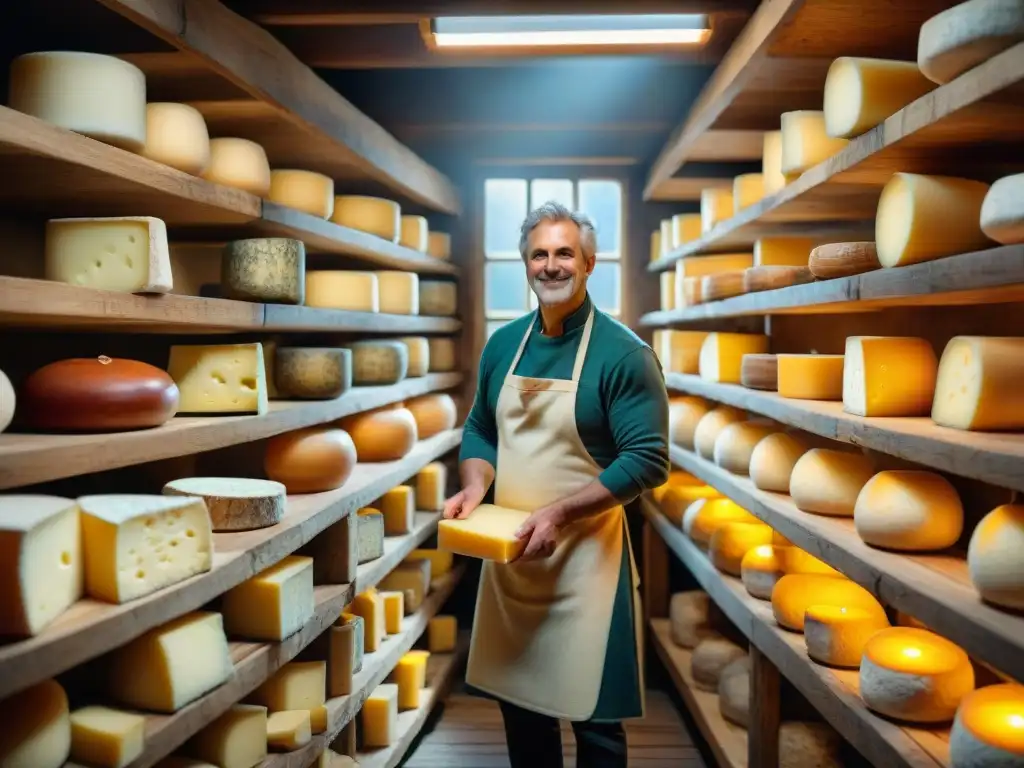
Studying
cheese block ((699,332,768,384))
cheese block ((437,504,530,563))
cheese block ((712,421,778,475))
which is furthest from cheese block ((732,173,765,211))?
cheese block ((437,504,530,563))

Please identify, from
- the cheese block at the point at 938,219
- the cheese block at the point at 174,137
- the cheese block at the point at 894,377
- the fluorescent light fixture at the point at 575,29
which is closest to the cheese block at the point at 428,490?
the fluorescent light fixture at the point at 575,29

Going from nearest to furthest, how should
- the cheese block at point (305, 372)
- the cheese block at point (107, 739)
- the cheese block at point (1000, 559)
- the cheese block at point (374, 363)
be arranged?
the cheese block at point (1000, 559), the cheese block at point (107, 739), the cheese block at point (305, 372), the cheese block at point (374, 363)

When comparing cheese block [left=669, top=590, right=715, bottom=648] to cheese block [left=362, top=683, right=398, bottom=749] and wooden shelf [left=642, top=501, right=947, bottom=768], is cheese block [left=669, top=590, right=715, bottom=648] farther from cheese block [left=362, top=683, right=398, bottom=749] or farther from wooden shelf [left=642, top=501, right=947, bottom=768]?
cheese block [left=362, top=683, right=398, bottom=749]

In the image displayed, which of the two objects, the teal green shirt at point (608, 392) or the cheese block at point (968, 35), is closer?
the cheese block at point (968, 35)

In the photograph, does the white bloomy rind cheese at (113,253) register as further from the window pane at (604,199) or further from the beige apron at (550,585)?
the window pane at (604,199)

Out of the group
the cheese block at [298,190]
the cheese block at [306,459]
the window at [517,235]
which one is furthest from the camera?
the window at [517,235]

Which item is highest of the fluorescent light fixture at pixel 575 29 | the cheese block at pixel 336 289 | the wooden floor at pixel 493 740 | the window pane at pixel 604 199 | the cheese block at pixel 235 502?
the fluorescent light fixture at pixel 575 29

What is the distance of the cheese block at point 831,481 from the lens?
2.37 meters

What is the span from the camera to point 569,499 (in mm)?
Answer: 2332

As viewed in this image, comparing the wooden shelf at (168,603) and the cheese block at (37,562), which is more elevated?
the cheese block at (37,562)

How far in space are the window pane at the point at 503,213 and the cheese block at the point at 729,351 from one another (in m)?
1.84

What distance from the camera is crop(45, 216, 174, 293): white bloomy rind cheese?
6.19 ft

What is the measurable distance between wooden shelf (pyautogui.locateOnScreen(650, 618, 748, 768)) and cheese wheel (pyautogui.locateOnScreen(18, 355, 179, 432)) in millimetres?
2001

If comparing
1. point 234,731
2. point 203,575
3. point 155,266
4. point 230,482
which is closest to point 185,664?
point 203,575
